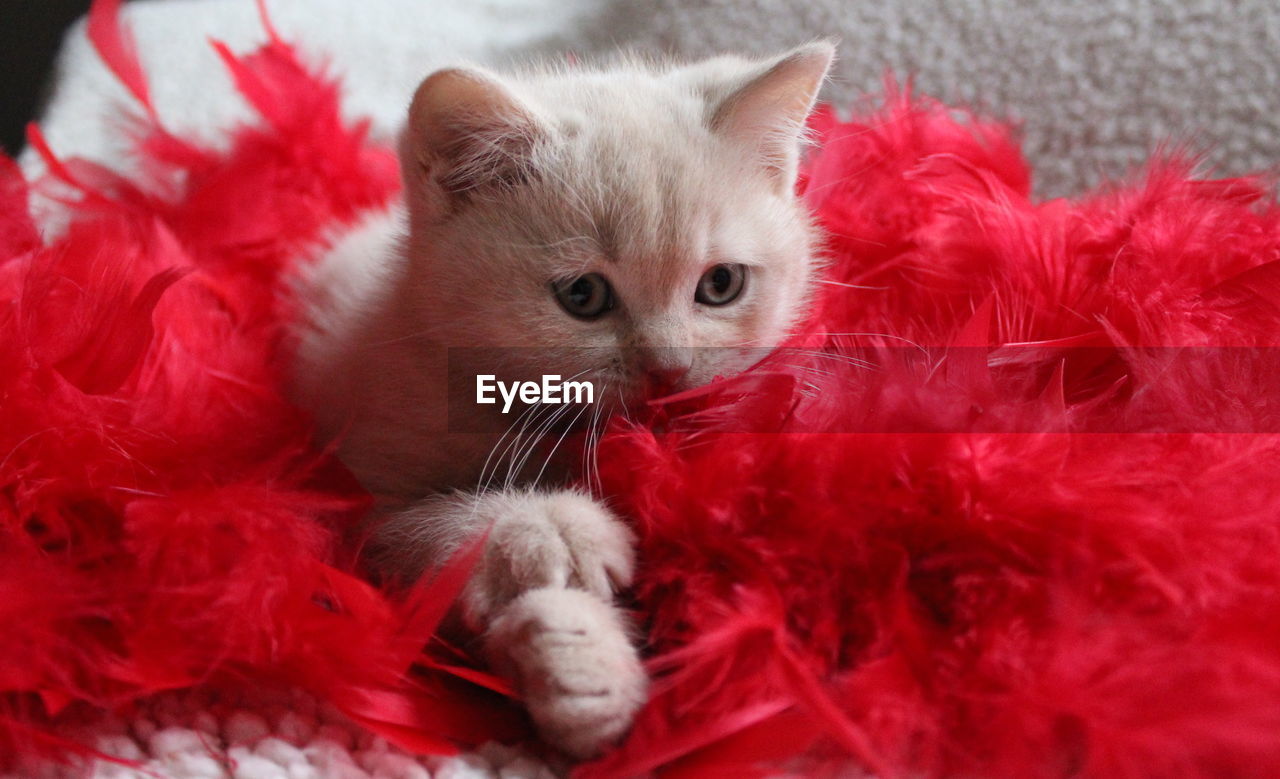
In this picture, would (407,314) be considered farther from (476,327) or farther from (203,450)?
(203,450)

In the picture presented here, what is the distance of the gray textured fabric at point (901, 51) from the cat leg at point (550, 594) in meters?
0.57

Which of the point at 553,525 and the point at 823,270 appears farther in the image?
the point at 823,270

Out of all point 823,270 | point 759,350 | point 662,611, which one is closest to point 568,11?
point 823,270

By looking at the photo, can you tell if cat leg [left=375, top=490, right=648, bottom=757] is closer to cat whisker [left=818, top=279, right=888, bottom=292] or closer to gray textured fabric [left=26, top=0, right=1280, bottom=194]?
cat whisker [left=818, top=279, right=888, bottom=292]

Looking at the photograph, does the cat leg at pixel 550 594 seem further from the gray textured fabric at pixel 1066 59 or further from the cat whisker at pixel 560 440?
the gray textured fabric at pixel 1066 59

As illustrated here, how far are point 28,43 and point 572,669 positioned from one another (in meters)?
1.94

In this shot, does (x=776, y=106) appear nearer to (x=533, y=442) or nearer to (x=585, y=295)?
(x=585, y=295)

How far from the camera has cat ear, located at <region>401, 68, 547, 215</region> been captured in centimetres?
85

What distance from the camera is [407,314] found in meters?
0.96

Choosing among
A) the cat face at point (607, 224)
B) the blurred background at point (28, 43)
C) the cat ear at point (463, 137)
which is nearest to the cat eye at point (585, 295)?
the cat face at point (607, 224)

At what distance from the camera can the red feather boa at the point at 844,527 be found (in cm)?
65

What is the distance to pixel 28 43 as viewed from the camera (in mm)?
1942

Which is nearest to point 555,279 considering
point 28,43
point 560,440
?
point 560,440

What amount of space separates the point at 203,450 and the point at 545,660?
0.41 metres
